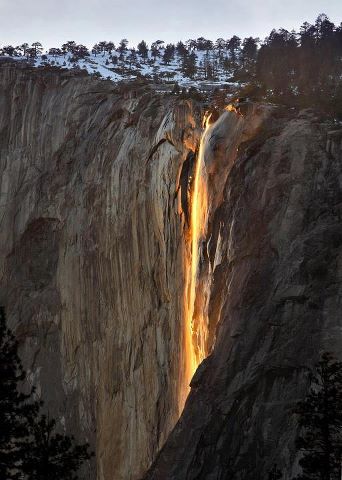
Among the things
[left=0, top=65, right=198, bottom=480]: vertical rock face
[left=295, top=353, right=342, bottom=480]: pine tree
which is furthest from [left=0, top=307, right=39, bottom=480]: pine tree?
[left=0, top=65, right=198, bottom=480]: vertical rock face

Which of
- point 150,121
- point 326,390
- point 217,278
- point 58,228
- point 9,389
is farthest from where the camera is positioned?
point 58,228

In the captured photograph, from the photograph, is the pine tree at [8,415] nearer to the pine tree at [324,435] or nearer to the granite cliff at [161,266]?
the pine tree at [324,435]

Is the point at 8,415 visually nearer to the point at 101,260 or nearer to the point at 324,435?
the point at 324,435

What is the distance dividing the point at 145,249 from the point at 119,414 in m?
8.34

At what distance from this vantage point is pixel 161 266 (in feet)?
→ 107

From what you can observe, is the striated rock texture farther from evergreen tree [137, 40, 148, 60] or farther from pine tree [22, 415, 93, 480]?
evergreen tree [137, 40, 148, 60]

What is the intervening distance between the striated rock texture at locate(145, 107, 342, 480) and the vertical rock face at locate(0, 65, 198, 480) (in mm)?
8860

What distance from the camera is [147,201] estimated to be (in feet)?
113

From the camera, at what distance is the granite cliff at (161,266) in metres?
17.9

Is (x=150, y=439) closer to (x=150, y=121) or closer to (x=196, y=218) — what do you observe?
(x=196, y=218)

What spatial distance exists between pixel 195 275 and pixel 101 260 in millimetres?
12475

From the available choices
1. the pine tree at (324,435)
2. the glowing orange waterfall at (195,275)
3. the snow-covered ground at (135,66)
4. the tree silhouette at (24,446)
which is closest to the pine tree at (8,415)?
the tree silhouette at (24,446)

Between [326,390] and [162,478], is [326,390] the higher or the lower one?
the higher one

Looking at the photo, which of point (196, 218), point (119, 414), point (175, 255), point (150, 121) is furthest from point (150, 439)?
point (150, 121)
